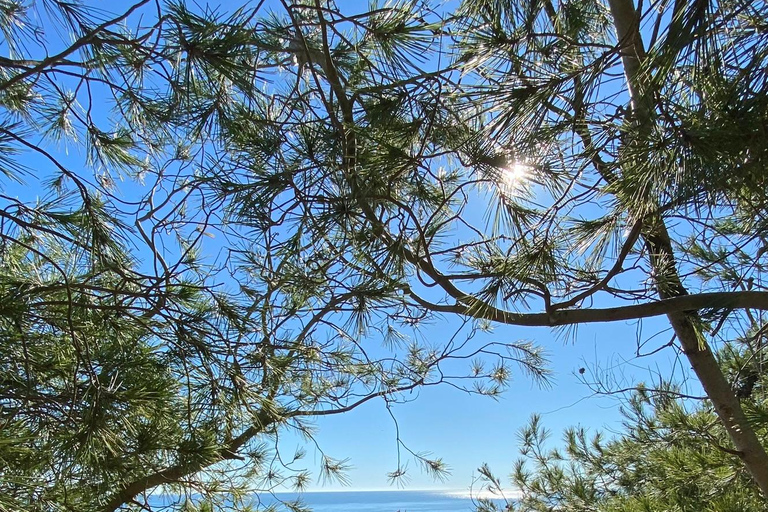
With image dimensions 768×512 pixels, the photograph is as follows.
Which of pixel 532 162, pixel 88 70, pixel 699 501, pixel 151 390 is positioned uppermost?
pixel 88 70

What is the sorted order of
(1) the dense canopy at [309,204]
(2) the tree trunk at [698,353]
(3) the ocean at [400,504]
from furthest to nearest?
(3) the ocean at [400,504] < (2) the tree trunk at [698,353] < (1) the dense canopy at [309,204]

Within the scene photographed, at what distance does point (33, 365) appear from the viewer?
2.67 ft

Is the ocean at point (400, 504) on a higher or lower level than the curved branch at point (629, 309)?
higher

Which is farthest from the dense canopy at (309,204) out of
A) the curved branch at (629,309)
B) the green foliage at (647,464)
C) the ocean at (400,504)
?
the ocean at (400,504)

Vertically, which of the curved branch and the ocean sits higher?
the ocean

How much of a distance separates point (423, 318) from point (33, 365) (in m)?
0.82

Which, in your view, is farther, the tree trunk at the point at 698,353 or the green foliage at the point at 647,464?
the green foliage at the point at 647,464

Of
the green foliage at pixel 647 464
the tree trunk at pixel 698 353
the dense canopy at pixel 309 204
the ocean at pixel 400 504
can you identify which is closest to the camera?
the dense canopy at pixel 309 204

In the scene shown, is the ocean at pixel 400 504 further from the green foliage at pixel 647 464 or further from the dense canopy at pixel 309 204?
the dense canopy at pixel 309 204

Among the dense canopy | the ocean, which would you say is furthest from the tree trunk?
the ocean

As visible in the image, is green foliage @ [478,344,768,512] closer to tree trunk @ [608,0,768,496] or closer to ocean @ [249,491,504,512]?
tree trunk @ [608,0,768,496]

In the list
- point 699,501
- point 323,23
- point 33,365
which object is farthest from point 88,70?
point 699,501

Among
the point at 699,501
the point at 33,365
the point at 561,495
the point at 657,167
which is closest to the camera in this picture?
the point at 657,167

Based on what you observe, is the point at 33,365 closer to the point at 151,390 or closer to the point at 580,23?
the point at 151,390
